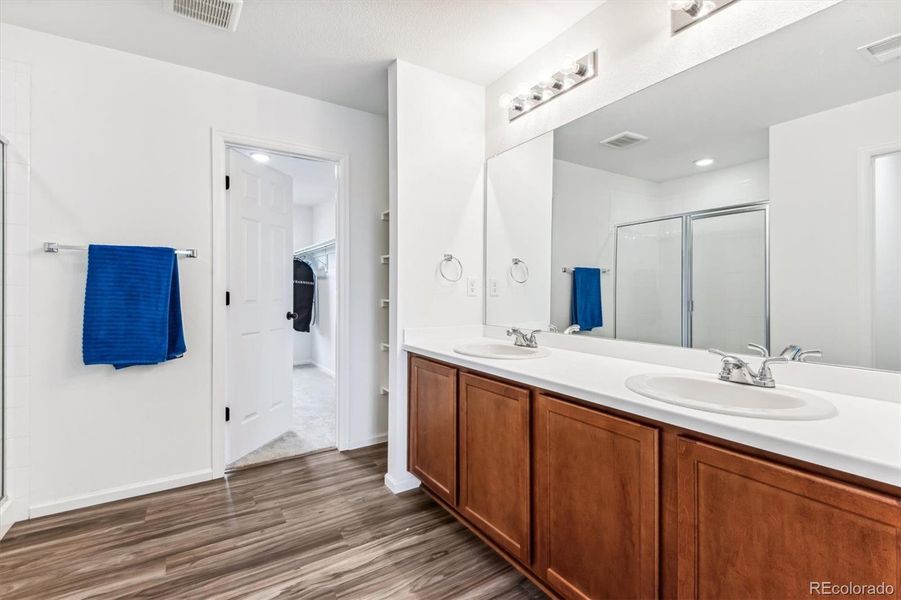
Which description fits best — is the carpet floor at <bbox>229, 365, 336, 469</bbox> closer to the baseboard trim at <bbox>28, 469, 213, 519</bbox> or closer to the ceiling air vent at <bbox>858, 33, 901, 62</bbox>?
the baseboard trim at <bbox>28, 469, 213, 519</bbox>

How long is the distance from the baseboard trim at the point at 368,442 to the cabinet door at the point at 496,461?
51.2 inches

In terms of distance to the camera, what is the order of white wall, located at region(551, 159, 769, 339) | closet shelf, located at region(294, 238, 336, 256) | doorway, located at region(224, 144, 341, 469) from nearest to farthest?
white wall, located at region(551, 159, 769, 339) → doorway, located at region(224, 144, 341, 469) → closet shelf, located at region(294, 238, 336, 256)

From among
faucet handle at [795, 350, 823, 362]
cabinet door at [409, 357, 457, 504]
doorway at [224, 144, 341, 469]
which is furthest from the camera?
doorway at [224, 144, 341, 469]

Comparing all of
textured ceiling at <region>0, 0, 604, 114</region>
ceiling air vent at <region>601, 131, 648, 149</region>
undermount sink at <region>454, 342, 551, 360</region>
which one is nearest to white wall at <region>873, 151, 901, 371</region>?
ceiling air vent at <region>601, 131, 648, 149</region>

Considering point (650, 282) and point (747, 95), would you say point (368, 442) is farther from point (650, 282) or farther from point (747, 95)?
point (747, 95)

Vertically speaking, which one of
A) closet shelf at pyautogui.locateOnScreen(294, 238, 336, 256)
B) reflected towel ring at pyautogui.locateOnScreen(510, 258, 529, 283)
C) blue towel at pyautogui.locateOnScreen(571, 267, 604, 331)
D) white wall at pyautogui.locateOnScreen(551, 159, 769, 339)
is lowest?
blue towel at pyautogui.locateOnScreen(571, 267, 604, 331)

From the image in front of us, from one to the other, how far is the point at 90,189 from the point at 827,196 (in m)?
3.25

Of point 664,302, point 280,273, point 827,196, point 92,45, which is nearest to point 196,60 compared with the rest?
point 92,45

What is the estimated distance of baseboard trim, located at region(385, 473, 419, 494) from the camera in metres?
2.38

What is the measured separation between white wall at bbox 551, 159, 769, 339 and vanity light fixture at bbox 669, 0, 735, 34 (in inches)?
22.6

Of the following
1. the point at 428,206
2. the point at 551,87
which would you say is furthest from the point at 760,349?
the point at 428,206

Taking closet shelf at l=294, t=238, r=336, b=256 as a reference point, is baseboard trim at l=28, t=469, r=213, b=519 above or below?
below

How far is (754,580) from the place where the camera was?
91cm

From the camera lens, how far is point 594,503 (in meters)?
1.25
